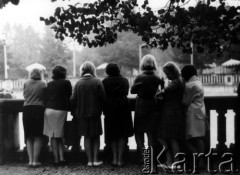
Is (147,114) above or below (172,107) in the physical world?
below

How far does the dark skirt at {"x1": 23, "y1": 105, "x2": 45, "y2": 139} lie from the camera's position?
20.7 ft

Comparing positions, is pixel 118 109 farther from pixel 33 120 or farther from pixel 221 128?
pixel 221 128

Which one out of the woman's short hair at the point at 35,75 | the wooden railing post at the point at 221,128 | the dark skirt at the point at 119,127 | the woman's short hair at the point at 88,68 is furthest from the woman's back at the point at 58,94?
the wooden railing post at the point at 221,128

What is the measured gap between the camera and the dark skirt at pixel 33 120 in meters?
6.30

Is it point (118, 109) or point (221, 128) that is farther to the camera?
point (221, 128)

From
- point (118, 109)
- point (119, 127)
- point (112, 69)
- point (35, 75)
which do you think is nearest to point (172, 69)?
point (112, 69)

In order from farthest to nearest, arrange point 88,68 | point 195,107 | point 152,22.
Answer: point 88,68 < point 195,107 < point 152,22

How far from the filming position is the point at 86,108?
20.4ft

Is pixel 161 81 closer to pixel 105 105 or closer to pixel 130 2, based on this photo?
pixel 105 105

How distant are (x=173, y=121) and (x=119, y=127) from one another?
990mm

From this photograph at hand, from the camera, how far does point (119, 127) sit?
6211 millimetres

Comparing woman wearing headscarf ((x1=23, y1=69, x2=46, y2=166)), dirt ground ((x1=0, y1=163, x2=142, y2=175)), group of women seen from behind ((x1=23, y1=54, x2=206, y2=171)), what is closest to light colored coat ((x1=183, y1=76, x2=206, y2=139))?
group of women seen from behind ((x1=23, y1=54, x2=206, y2=171))

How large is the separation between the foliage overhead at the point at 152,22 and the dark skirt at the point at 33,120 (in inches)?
83.9

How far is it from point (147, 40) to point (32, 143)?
315cm
